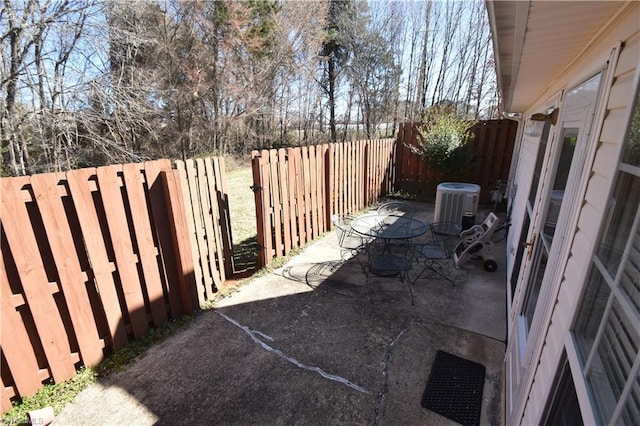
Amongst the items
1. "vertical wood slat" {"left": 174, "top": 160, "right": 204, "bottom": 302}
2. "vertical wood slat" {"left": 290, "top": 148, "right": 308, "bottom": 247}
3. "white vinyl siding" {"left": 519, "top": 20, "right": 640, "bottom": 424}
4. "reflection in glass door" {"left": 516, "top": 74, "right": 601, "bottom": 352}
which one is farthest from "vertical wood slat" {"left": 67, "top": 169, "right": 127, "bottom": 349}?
"reflection in glass door" {"left": 516, "top": 74, "right": 601, "bottom": 352}

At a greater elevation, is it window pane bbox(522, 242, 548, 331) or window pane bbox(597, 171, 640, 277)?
window pane bbox(597, 171, 640, 277)

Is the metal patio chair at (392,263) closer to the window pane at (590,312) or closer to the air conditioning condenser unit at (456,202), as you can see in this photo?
the air conditioning condenser unit at (456,202)

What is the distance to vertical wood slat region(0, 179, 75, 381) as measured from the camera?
6.64 ft

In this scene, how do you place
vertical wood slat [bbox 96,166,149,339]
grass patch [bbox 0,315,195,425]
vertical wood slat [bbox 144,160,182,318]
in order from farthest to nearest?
vertical wood slat [bbox 144,160,182,318], vertical wood slat [bbox 96,166,149,339], grass patch [bbox 0,315,195,425]

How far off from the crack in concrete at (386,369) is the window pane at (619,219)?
181 cm

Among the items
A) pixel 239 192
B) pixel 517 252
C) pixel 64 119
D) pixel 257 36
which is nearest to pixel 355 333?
pixel 517 252

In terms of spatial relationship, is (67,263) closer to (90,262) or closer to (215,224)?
(90,262)

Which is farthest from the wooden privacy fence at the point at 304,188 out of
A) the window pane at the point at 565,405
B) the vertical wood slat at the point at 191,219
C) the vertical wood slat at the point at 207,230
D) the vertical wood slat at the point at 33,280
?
the window pane at the point at 565,405

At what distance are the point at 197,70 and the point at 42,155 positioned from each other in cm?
719

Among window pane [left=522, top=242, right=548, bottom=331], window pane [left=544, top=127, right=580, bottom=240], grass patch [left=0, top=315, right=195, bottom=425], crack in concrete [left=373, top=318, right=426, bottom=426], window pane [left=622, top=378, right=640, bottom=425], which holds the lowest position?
crack in concrete [left=373, top=318, right=426, bottom=426]

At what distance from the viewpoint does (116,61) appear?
27.5 feet

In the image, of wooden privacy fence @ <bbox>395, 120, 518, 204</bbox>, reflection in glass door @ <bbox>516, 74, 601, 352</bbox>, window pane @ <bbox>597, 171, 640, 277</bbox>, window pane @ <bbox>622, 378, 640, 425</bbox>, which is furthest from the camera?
wooden privacy fence @ <bbox>395, 120, 518, 204</bbox>

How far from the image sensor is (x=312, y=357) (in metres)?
2.67

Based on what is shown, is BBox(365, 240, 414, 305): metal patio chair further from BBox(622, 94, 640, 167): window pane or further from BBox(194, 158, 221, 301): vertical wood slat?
BBox(622, 94, 640, 167): window pane
